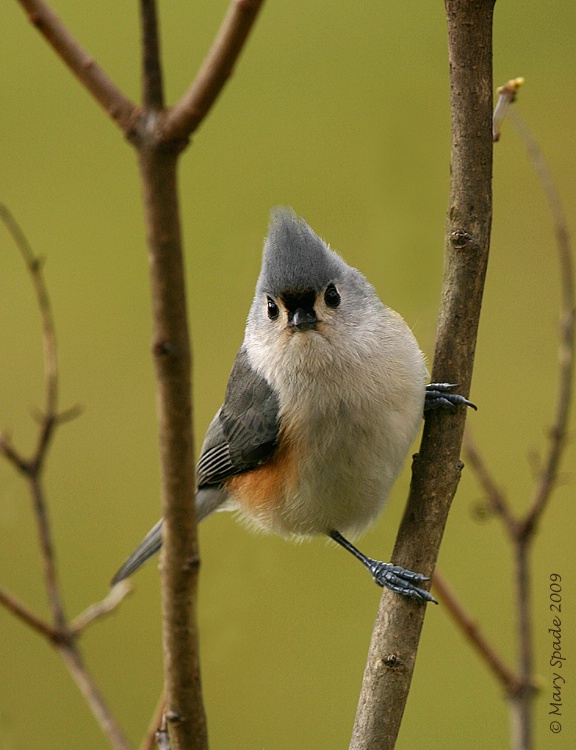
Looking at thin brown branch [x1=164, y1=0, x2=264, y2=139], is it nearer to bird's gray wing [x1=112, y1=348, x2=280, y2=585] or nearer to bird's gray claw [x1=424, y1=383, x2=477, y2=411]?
bird's gray claw [x1=424, y1=383, x2=477, y2=411]

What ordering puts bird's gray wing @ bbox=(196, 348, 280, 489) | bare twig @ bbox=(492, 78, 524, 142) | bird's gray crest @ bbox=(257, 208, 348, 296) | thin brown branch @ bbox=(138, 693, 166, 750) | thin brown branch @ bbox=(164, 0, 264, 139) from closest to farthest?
1. thin brown branch @ bbox=(164, 0, 264, 139)
2. thin brown branch @ bbox=(138, 693, 166, 750)
3. bare twig @ bbox=(492, 78, 524, 142)
4. bird's gray crest @ bbox=(257, 208, 348, 296)
5. bird's gray wing @ bbox=(196, 348, 280, 489)

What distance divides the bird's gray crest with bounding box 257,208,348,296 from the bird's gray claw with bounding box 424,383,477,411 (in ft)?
0.98

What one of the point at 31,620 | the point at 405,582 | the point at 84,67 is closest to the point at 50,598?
the point at 31,620

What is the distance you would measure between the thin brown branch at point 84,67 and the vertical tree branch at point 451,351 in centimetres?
64

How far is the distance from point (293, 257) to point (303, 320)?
114 mm

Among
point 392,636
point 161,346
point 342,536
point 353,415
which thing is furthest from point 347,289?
point 161,346

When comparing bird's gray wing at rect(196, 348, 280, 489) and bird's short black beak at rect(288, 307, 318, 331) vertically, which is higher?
bird's short black beak at rect(288, 307, 318, 331)

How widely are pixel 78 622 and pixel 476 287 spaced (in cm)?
75

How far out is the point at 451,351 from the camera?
4.02ft

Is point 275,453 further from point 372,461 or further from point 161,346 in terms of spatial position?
point 161,346

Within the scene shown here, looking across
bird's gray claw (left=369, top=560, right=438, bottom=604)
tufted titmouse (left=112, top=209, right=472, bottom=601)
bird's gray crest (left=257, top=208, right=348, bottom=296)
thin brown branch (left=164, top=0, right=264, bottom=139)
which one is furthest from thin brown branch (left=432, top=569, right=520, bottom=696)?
thin brown branch (left=164, top=0, right=264, bottom=139)

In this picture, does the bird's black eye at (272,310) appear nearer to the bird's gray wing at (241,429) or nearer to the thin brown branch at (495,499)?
the bird's gray wing at (241,429)

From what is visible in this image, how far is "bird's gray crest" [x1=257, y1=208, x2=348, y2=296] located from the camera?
4.74ft

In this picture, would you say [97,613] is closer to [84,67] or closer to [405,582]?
[405,582]
